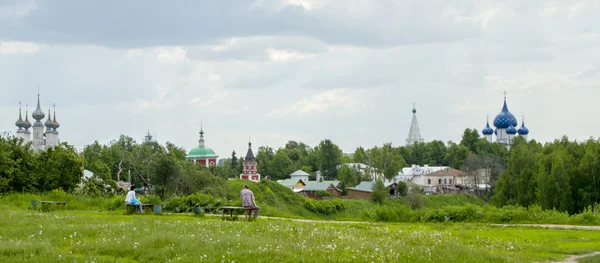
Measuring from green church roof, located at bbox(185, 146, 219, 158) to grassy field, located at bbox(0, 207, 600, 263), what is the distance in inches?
4268

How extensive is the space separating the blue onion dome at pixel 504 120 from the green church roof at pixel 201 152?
60526 millimetres

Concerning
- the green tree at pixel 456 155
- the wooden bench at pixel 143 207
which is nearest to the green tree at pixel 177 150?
the green tree at pixel 456 155

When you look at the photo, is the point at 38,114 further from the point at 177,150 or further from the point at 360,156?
the point at 360,156

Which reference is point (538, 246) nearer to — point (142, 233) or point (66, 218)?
point (142, 233)

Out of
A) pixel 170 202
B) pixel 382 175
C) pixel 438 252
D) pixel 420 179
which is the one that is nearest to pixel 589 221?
pixel 438 252

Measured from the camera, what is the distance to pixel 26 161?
36.8 metres

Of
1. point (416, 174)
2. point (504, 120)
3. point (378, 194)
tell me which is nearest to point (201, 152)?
point (416, 174)

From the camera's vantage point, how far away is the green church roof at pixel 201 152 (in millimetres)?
129750

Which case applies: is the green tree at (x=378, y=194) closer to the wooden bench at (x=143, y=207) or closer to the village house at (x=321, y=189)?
the village house at (x=321, y=189)

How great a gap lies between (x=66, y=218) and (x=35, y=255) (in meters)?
8.29

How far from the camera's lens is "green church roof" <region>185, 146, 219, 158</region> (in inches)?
5108

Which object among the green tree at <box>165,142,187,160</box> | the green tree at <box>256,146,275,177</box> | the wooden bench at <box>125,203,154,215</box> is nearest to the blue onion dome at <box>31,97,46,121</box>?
the green tree at <box>165,142,187,160</box>

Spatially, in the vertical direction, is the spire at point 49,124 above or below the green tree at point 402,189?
above

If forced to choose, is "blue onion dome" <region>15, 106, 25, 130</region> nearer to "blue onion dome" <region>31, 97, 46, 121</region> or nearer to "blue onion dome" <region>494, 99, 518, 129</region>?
"blue onion dome" <region>31, 97, 46, 121</region>
